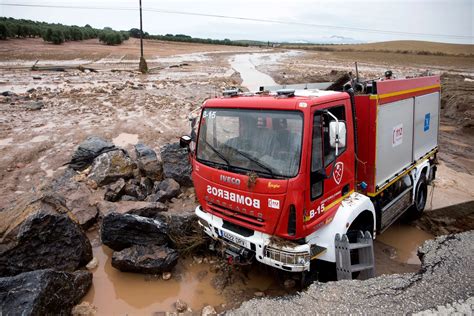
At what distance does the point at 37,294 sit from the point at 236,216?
87.6 inches

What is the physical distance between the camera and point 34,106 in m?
14.4

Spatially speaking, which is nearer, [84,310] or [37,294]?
[37,294]

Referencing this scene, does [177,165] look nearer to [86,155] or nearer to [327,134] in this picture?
[86,155]

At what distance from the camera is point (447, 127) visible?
48.8 feet

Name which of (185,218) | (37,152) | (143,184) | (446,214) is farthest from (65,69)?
(446,214)

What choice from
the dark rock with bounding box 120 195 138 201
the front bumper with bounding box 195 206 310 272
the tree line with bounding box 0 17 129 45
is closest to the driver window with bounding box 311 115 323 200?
the front bumper with bounding box 195 206 310 272

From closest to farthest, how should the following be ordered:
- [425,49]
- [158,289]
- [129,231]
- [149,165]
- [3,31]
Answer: [158,289] < [129,231] < [149,165] < [3,31] < [425,49]

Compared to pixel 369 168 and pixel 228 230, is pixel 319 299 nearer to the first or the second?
pixel 228 230

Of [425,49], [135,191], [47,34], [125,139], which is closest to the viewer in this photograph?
[135,191]

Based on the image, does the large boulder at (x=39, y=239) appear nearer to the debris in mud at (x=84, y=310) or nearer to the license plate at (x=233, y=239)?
the debris in mud at (x=84, y=310)

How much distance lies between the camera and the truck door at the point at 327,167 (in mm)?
4066

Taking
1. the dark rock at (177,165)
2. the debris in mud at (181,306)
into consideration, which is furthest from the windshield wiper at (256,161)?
the dark rock at (177,165)

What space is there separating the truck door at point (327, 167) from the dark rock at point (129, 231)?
2.38 m

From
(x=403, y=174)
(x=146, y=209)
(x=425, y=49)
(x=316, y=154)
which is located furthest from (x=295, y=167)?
(x=425, y=49)
